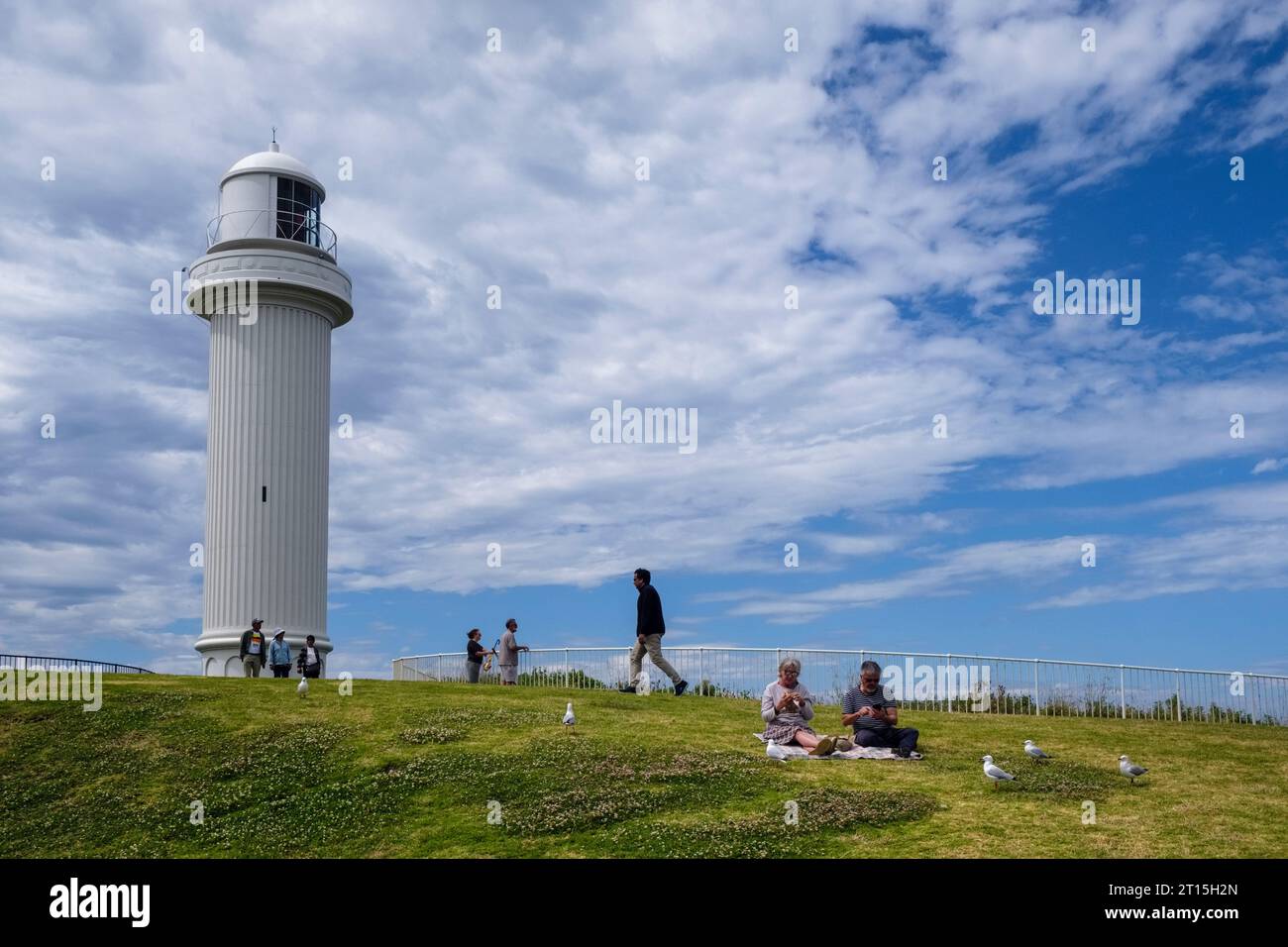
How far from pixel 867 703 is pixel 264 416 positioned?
2432cm

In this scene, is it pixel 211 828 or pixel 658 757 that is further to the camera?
pixel 658 757

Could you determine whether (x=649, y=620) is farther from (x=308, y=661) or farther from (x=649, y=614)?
(x=308, y=661)

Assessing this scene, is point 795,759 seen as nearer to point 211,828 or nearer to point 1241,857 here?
point 1241,857

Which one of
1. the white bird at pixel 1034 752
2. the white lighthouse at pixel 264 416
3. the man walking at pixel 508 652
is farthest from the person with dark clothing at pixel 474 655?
the white bird at pixel 1034 752

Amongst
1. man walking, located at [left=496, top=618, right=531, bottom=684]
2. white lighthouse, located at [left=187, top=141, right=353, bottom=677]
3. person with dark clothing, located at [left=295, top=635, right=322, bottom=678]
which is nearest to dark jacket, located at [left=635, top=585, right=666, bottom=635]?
man walking, located at [left=496, top=618, right=531, bottom=684]

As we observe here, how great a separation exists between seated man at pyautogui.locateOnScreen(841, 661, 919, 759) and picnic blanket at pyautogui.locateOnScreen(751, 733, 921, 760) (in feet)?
0.38

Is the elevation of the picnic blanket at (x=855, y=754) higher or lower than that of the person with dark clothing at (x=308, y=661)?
lower

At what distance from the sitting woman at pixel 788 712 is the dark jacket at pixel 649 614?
6.02 m

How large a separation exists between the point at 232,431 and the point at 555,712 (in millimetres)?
18961

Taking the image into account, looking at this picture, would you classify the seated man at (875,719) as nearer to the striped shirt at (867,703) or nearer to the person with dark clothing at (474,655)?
the striped shirt at (867,703)

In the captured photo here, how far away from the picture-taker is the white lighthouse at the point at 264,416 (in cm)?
3778

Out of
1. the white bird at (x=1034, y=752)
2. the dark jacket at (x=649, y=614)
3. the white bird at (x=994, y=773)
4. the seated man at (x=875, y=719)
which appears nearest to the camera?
the white bird at (x=994, y=773)
